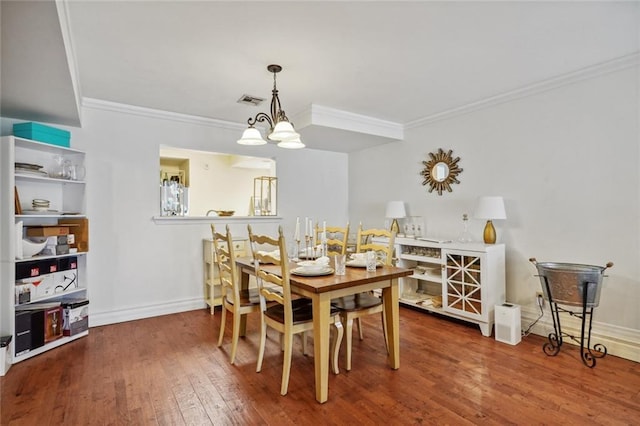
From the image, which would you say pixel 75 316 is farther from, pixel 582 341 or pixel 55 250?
pixel 582 341

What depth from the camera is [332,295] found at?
2.11 meters

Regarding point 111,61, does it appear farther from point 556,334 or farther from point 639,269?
point 639,269

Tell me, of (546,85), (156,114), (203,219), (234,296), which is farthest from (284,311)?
(546,85)

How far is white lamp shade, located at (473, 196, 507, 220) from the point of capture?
10.4ft

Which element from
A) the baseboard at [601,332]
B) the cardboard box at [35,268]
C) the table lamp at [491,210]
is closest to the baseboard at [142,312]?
the cardboard box at [35,268]

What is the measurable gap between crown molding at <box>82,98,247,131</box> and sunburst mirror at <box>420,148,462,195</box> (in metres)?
2.38

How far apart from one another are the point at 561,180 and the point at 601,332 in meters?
1.31

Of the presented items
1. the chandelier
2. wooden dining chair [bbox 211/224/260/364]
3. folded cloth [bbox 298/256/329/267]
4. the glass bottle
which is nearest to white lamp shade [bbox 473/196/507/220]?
the glass bottle

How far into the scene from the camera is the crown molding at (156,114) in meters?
3.40

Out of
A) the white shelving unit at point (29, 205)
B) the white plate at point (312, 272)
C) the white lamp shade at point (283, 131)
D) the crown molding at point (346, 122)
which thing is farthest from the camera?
the crown molding at point (346, 122)

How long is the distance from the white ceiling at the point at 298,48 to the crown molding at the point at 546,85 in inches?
2.3

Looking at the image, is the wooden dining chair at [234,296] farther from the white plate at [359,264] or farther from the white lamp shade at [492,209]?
the white lamp shade at [492,209]

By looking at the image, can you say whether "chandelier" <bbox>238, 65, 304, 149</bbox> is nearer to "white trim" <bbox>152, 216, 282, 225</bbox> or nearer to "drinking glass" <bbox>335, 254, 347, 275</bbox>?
"drinking glass" <bbox>335, 254, 347, 275</bbox>

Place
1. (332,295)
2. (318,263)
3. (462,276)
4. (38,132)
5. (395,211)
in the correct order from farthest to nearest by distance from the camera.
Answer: (395,211) < (462,276) < (38,132) < (318,263) < (332,295)
